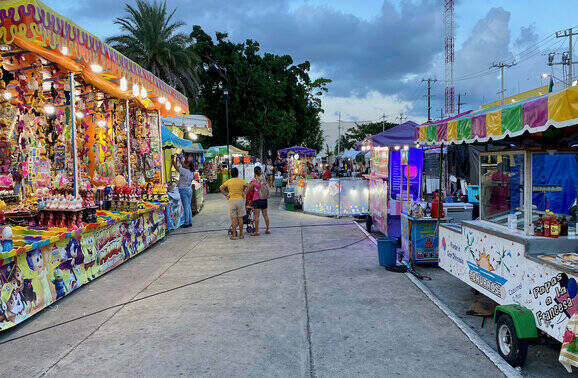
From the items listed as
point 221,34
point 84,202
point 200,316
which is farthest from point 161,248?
point 221,34

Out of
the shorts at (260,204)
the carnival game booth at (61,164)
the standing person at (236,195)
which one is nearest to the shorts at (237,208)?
the standing person at (236,195)

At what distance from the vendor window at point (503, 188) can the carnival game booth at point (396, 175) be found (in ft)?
12.8

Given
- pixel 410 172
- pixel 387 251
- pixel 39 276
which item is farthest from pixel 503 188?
pixel 39 276

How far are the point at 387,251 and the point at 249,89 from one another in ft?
94.8

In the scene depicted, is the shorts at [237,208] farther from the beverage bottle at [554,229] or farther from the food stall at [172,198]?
the beverage bottle at [554,229]

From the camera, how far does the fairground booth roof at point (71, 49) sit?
473cm

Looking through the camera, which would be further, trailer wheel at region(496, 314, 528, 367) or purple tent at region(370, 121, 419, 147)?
purple tent at region(370, 121, 419, 147)

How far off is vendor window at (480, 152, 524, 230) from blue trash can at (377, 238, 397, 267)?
7.16 feet

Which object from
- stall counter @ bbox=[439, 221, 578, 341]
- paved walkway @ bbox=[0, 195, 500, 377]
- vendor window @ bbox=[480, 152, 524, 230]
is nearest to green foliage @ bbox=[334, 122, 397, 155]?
paved walkway @ bbox=[0, 195, 500, 377]

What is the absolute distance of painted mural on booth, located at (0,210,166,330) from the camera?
4680 mm

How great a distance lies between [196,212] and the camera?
625 inches

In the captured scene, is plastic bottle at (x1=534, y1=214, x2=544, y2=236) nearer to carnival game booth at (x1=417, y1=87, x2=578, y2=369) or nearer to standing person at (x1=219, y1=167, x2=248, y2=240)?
carnival game booth at (x1=417, y1=87, x2=578, y2=369)

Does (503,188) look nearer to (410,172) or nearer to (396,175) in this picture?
(410,172)

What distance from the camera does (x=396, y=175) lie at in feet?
32.9
